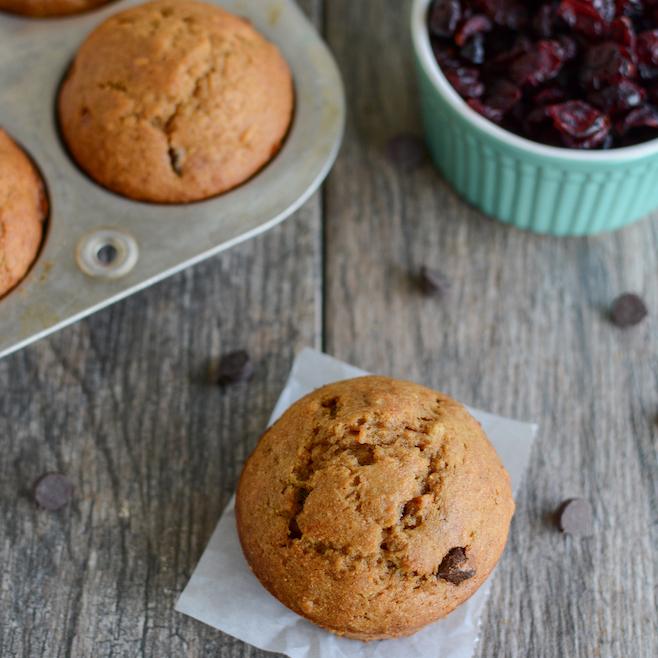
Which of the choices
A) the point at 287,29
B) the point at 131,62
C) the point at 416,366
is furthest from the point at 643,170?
the point at 131,62

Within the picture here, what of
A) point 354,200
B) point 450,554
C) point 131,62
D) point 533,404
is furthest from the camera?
point 354,200

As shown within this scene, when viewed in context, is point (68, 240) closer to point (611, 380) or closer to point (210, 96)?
point (210, 96)

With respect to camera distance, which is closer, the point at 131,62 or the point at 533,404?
the point at 131,62

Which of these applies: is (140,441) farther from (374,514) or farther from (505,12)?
(505,12)

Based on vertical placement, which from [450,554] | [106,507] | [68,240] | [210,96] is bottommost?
[106,507]

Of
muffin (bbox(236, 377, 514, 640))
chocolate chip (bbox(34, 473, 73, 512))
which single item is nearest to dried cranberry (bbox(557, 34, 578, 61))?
muffin (bbox(236, 377, 514, 640))

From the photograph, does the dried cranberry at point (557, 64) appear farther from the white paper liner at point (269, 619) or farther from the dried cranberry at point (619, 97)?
the white paper liner at point (269, 619)

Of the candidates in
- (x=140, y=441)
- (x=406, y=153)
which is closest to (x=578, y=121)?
(x=406, y=153)

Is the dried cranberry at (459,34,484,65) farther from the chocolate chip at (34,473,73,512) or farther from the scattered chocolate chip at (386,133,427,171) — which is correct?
the chocolate chip at (34,473,73,512)
